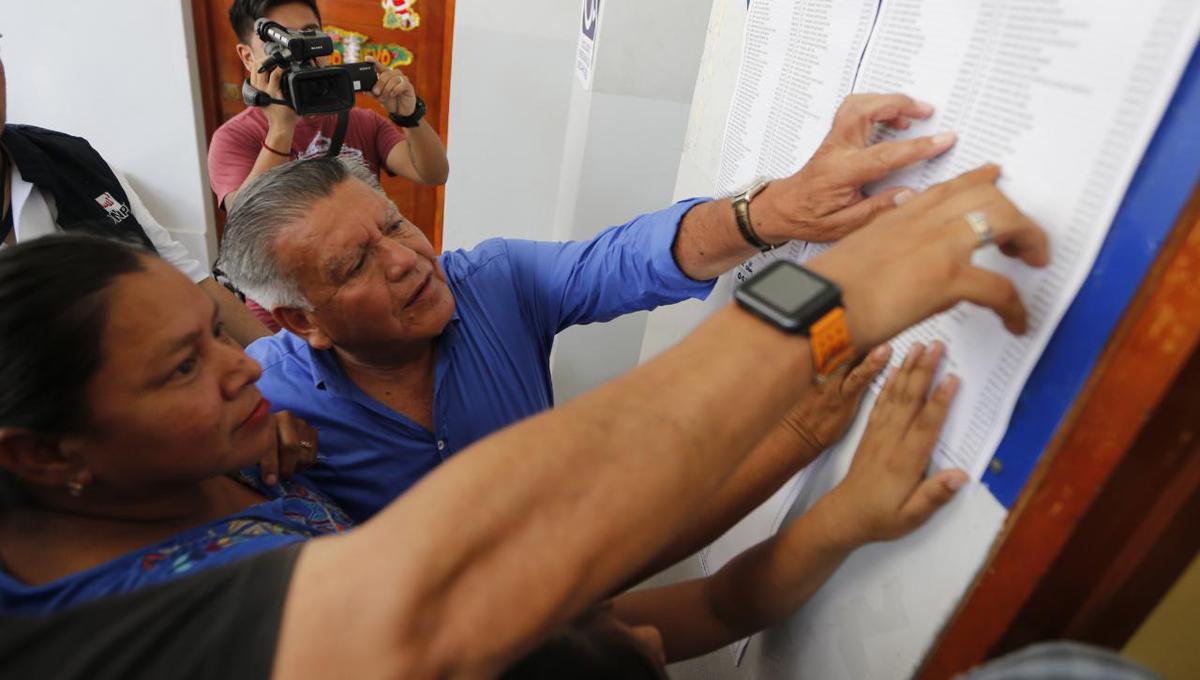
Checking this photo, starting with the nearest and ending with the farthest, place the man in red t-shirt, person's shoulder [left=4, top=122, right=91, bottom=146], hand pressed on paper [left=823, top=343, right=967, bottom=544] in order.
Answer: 1. hand pressed on paper [left=823, top=343, right=967, bottom=544]
2. person's shoulder [left=4, top=122, right=91, bottom=146]
3. the man in red t-shirt

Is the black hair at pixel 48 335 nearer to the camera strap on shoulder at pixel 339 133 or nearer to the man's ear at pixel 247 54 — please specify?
the camera strap on shoulder at pixel 339 133

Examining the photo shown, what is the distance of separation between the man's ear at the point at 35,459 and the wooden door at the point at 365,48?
2347mm

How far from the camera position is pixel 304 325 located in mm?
1116

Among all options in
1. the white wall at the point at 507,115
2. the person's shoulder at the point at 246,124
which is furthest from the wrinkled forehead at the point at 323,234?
the white wall at the point at 507,115

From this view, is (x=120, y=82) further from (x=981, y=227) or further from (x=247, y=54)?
(x=981, y=227)

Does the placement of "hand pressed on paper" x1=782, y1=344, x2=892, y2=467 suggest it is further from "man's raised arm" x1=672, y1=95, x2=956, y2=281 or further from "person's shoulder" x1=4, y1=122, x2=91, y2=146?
"person's shoulder" x1=4, y1=122, x2=91, y2=146

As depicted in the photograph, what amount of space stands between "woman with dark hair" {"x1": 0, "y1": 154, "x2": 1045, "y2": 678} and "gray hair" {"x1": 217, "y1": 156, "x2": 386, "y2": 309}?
226 millimetres

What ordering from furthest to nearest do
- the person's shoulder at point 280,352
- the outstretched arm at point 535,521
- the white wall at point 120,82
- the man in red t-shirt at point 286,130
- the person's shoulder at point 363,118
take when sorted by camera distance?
1. the white wall at point 120,82
2. the person's shoulder at point 363,118
3. the man in red t-shirt at point 286,130
4. the person's shoulder at point 280,352
5. the outstretched arm at point 535,521

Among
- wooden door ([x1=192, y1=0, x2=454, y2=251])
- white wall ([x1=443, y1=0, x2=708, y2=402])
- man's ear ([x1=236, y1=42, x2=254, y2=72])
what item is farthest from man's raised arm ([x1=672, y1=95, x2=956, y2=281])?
wooden door ([x1=192, y1=0, x2=454, y2=251])

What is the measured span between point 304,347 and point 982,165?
3.48 feet

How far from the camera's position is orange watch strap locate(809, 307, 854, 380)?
0.49 meters

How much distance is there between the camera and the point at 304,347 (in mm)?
1170

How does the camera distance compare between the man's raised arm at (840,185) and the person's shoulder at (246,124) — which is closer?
the man's raised arm at (840,185)

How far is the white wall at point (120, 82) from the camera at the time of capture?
94.7 inches
